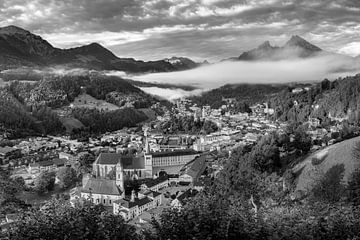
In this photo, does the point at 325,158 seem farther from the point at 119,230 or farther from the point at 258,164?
the point at 119,230

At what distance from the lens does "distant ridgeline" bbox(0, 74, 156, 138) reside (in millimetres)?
92938

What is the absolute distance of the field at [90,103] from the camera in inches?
4718

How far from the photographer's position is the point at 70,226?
471 inches

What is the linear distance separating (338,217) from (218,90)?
169508mm

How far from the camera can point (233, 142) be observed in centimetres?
6091

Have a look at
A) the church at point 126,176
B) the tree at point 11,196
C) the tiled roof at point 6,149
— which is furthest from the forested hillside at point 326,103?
the tiled roof at point 6,149

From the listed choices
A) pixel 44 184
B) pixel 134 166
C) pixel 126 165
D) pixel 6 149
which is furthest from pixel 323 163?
pixel 6 149

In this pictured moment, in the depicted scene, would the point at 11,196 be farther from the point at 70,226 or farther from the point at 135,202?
the point at 70,226

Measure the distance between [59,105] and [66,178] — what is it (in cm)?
7786

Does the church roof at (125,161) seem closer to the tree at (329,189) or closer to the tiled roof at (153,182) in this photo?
the tiled roof at (153,182)

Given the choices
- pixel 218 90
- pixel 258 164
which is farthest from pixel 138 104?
pixel 258 164

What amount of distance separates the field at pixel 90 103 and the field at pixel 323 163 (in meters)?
93.1

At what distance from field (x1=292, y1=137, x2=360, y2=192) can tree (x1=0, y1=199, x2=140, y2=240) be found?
1450 cm

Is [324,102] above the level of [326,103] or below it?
above
